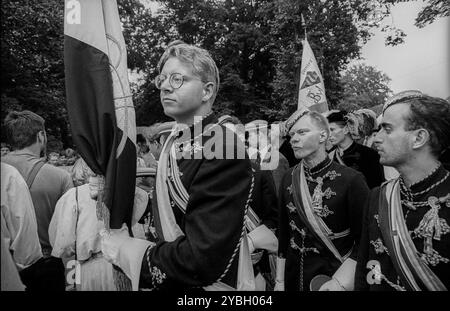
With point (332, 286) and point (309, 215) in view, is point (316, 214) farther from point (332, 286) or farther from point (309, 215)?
point (332, 286)

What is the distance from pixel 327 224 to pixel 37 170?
295 cm

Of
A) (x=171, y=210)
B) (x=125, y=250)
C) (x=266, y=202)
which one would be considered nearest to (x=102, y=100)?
(x=171, y=210)

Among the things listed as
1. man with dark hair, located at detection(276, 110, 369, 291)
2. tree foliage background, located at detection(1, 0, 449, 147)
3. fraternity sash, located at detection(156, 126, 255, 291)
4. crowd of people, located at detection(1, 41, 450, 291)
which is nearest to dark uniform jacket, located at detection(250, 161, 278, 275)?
crowd of people, located at detection(1, 41, 450, 291)

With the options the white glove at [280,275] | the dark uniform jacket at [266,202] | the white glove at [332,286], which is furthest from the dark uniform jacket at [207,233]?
the dark uniform jacket at [266,202]

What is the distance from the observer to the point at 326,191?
3.37 meters

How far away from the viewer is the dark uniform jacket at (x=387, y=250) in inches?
87.0

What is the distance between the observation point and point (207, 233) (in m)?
1.80

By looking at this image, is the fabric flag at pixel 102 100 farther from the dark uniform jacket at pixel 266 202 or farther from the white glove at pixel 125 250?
the dark uniform jacket at pixel 266 202

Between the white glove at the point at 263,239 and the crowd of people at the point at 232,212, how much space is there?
0.01 meters

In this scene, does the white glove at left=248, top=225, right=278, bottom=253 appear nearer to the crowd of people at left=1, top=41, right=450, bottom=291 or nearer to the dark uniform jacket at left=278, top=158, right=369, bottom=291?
the crowd of people at left=1, top=41, right=450, bottom=291

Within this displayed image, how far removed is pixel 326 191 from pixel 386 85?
64.5 metres

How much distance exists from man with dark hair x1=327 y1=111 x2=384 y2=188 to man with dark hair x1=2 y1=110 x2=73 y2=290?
127 inches
